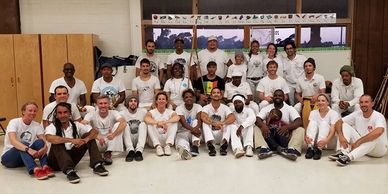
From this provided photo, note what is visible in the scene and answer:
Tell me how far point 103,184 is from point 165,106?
1.73 metres

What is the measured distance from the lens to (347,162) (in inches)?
174

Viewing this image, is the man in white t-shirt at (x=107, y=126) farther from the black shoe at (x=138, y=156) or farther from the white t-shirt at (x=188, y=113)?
the white t-shirt at (x=188, y=113)

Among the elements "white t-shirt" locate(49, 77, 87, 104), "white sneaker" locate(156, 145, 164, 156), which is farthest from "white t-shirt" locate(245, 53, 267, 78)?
"white t-shirt" locate(49, 77, 87, 104)

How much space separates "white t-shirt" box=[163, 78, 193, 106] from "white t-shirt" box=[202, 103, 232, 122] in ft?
2.08

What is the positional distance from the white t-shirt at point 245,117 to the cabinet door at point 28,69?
10.8 ft

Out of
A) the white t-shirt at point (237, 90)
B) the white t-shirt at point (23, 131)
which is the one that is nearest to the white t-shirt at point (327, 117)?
the white t-shirt at point (237, 90)

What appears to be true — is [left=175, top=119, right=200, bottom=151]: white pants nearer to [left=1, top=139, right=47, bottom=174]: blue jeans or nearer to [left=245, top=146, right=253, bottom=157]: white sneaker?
[left=245, top=146, right=253, bottom=157]: white sneaker

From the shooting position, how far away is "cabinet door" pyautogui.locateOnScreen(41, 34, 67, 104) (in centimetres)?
638

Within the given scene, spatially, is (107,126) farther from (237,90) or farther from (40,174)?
(237,90)

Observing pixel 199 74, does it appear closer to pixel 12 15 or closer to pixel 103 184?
pixel 103 184

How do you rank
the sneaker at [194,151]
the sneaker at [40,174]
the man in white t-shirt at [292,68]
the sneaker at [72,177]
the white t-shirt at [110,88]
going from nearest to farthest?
the sneaker at [72,177]
the sneaker at [40,174]
the sneaker at [194,151]
the white t-shirt at [110,88]
the man in white t-shirt at [292,68]

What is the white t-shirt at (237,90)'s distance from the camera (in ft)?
19.1

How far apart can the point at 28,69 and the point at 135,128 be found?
2435mm

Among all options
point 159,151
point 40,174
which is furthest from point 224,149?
point 40,174
